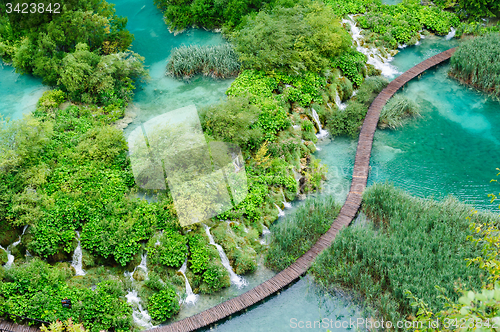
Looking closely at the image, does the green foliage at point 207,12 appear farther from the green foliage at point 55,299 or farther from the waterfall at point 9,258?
the green foliage at point 55,299

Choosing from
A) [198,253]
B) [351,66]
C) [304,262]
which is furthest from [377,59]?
[198,253]

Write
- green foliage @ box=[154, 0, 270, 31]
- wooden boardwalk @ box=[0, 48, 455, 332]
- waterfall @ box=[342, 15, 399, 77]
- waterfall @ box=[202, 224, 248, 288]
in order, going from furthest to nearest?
green foliage @ box=[154, 0, 270, 31] → waterfall @ box=[342, 15, 399, 77] → waterfall @ box=[202, 224, 248, 288] → wooden boardwalk @ box=[0, 48, 455, 332]

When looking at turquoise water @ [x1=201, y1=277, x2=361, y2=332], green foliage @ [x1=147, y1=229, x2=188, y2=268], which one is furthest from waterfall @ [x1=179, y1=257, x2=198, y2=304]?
turquoise water @ [x1=201, y1=277, x2=361, y2=332]

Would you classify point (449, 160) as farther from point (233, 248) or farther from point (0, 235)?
point (0, 235)

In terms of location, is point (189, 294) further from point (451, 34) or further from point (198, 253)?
point (451, 34)

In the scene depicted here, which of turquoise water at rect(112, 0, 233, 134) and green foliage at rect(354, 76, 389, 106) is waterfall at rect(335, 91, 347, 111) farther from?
turquoise water at rect(112, 0, 233, 134)

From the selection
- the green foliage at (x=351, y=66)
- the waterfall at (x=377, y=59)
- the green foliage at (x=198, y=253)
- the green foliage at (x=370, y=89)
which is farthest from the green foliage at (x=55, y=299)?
the waterfall at (x=377, y=59)

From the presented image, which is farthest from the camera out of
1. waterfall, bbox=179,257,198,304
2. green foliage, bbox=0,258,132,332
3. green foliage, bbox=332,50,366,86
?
green foliage, bbox=332,50,366,86
